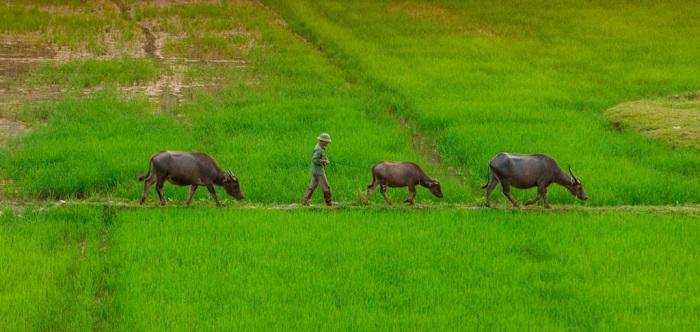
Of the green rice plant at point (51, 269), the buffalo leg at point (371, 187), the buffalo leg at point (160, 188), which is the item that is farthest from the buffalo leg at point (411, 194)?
the green rice plant at point (51, 269)

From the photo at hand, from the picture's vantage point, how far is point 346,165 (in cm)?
928

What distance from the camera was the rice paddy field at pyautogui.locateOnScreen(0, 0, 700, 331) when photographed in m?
5.97

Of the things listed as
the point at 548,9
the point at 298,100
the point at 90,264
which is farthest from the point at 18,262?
the point at 548,9

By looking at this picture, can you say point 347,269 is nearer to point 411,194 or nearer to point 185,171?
point 411,194

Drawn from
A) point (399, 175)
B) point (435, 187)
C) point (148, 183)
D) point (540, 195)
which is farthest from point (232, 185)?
point (540, 195)

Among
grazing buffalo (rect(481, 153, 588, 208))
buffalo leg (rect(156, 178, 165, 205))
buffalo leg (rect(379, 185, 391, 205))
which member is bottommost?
buffalo leg (rect(156, 178, 165, 205))

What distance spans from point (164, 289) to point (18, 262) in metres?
1.27

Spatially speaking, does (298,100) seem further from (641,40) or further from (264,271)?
(641,40)

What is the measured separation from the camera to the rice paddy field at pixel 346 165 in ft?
19.6

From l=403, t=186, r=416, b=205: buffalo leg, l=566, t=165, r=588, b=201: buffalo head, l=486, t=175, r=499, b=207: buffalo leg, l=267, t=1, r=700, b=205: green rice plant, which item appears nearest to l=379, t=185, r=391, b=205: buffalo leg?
l=403, t=186, r=416, b=205: buffalo leg

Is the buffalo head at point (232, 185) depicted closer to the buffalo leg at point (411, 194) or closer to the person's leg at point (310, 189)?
the person's leg at point (310, 189)

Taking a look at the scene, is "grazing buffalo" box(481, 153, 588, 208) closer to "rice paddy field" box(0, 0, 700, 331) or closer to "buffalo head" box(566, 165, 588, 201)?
"buffalo head" box(566, 165, 588, 201)

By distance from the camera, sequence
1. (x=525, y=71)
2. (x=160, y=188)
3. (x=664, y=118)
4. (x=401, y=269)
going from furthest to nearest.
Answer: (x=525, y=71) → (x=664, y=118) → (x=160, y=188) → (x=401, y=269)

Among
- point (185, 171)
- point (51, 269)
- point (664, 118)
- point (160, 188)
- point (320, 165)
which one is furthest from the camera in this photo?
point (664, 118)
